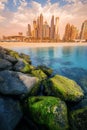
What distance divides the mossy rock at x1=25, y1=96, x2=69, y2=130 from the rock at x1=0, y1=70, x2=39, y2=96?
0.74 metres

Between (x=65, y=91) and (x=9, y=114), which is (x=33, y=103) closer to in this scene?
(x=9, y=114)

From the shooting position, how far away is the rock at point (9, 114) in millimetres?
4299

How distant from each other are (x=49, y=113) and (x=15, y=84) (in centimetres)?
169

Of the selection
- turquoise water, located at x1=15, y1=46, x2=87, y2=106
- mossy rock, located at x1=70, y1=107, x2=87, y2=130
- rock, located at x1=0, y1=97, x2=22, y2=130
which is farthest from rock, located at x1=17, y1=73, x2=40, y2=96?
mossy rock, located at x1=70, y1=107, x2=87, y2=130

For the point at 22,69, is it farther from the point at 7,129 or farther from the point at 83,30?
the point at 83,30

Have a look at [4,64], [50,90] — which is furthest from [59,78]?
[4,64]

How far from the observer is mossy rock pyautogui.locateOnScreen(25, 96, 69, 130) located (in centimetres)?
410

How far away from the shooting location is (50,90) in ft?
19.5

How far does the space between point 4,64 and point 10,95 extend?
3.72 meters

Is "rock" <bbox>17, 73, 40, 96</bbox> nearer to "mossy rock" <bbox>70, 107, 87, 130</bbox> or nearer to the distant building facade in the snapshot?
"mossy rock" <bbox>70, 107, 87, 130</bbox>

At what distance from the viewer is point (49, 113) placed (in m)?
4.25

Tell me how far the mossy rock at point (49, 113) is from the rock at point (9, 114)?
378 millimetres

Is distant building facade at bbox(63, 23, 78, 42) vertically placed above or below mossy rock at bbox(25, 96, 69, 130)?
below

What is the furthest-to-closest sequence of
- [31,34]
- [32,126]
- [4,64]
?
1. [31,34]
2. [4,64]
3. [32,126]
